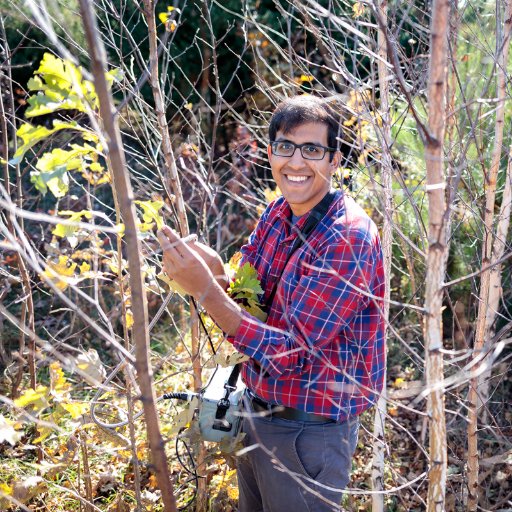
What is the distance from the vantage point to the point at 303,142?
2.22 metres

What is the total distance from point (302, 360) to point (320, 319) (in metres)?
0.15

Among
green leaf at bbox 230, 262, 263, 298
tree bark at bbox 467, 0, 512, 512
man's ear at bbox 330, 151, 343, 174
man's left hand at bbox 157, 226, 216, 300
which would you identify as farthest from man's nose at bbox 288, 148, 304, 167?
tree bark at bbox 467, 0, 512, 512

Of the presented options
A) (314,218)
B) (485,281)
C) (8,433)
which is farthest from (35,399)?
(485,281)

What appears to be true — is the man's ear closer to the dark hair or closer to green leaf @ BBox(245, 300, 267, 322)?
the dark hair

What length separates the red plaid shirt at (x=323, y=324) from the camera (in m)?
2.00

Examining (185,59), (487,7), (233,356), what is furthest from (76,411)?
(185,59)

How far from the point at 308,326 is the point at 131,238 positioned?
792mm

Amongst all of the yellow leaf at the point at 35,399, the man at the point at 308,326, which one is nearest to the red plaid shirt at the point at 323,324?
the man at the point at 308,326

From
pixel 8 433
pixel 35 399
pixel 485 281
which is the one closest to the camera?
pixel 8 433

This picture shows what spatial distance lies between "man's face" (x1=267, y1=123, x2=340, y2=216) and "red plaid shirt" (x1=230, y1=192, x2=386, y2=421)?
0.21 ft

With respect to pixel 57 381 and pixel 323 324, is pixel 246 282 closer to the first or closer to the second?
pixel 323 324

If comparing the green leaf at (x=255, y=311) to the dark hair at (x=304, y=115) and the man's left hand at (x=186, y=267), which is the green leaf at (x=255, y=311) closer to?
the man's left hand at (x=186, y=267)

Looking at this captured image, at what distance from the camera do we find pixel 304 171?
2.21m

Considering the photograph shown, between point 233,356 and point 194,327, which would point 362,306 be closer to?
point 233,356
